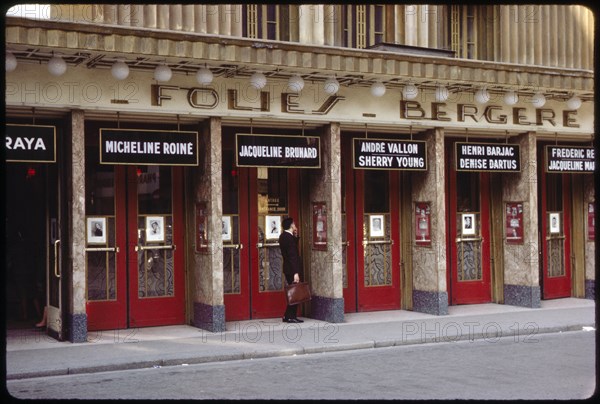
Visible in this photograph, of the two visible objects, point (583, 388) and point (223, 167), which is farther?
point (223, 167)

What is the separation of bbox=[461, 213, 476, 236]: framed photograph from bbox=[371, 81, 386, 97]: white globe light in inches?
157

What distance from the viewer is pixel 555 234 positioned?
1872 cm

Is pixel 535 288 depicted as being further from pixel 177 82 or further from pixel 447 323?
pixel 177 82

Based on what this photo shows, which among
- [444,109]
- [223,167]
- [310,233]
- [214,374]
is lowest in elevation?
[214,374]

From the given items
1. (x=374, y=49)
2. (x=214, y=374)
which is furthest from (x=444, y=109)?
(x=214, y=374)

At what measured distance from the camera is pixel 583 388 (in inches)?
359

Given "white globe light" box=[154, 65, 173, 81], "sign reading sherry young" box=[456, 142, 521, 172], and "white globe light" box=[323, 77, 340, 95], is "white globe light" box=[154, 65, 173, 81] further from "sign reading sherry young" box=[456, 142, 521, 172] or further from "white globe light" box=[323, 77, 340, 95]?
"sign reading sherry young" box=[456, 142, 521, 172]

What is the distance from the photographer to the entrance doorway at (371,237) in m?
16.2

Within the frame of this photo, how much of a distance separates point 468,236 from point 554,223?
2.51m

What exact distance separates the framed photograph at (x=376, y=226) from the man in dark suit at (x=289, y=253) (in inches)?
89.3

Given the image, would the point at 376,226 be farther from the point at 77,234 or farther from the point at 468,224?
the point at 77,234

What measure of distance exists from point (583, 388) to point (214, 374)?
175 inches

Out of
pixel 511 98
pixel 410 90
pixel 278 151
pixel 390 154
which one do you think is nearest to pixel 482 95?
pixel 511 98

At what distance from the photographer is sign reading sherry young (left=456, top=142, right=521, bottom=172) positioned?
1623 cm
